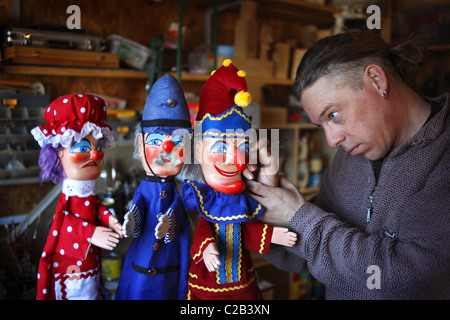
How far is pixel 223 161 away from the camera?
906mm

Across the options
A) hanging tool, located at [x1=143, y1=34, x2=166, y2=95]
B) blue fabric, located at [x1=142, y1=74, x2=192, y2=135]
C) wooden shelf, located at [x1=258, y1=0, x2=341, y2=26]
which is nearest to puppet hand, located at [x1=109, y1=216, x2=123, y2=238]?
blue fabric, located at [x1=142, y1=74, x2=192, y2=135]

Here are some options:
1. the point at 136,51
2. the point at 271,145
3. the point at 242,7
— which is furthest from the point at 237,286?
the point at 242,7

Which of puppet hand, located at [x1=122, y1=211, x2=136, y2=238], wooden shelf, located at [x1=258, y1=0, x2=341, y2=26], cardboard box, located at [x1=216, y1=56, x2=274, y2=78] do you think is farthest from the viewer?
wooden shelf, located at [x1=258, y1=0, x2=341, y2=26]

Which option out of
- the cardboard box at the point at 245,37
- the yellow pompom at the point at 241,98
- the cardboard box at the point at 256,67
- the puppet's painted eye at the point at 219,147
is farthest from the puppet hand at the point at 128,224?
the cardboard box at the point at 245,37

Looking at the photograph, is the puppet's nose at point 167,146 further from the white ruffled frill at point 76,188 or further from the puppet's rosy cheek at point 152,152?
the white ruffled frill at point 76,188

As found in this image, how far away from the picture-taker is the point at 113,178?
1.57 m

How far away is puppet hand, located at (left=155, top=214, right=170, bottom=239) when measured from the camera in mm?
839

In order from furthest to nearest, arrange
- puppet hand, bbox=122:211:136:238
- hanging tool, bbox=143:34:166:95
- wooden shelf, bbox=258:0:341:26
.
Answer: wooden shelf, bbox=258:0:341:26, hanging tool, bbox=143:34:166:95, puppet hand, bbox=122:211:136:238

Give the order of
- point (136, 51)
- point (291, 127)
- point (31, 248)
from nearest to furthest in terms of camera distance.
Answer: point (31, 248) < point (136, 51) < point (291, 127)

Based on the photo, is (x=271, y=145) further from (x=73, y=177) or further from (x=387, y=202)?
(x=73, y=177)

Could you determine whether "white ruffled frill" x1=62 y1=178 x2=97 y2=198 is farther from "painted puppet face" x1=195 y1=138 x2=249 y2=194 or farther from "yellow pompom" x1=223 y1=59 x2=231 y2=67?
"yellow pompom" x1=223 y1=59 x2=231 y2=67

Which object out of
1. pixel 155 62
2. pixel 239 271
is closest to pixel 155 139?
pixel 239 271

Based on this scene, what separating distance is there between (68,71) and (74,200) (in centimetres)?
78

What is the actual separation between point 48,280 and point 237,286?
1.41ft
